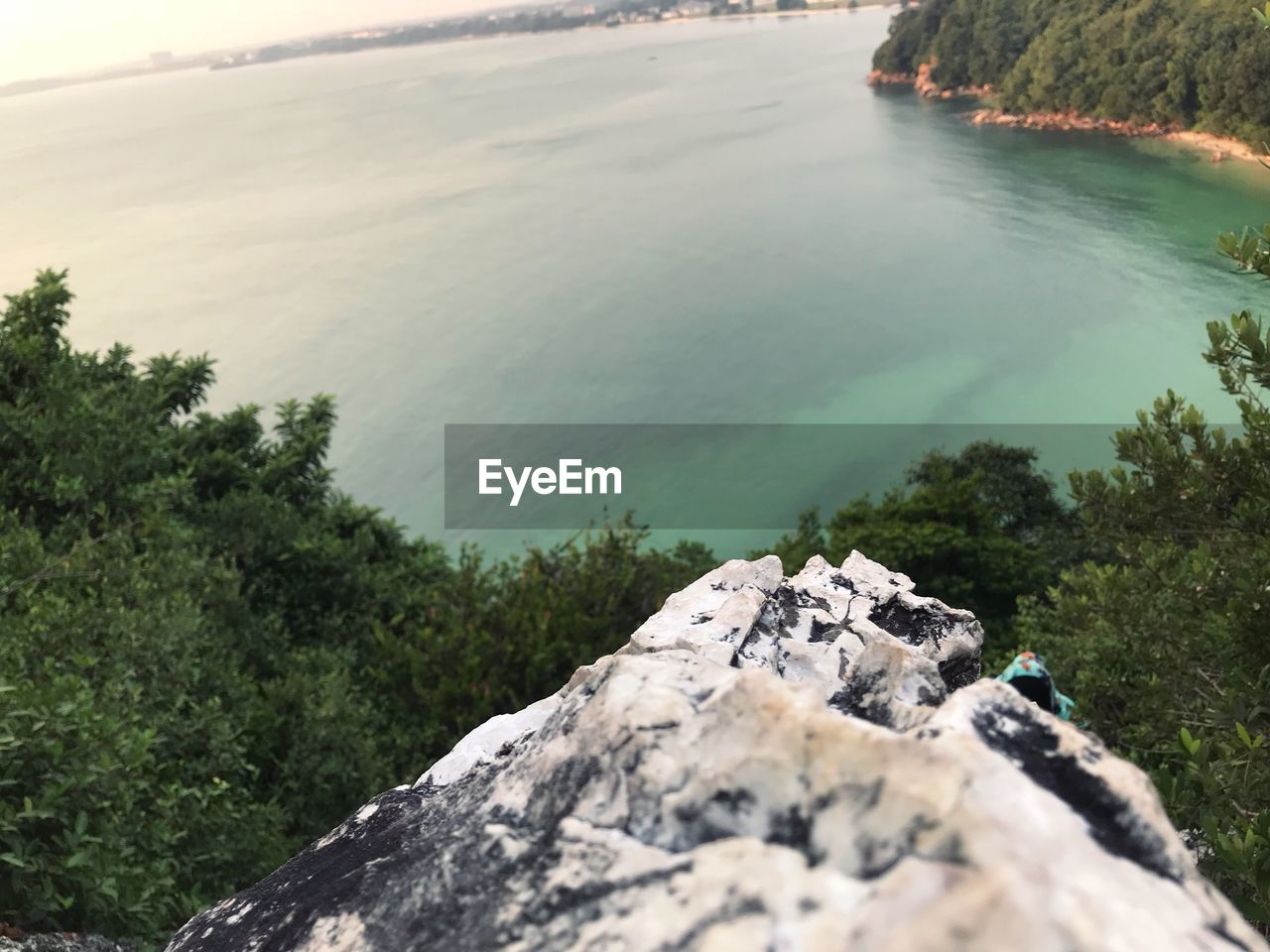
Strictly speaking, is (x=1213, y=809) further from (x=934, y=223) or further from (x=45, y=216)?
(x=45, y=216)

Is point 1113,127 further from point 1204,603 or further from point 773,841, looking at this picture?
point 773,841

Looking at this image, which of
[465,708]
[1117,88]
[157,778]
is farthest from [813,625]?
Answer: [1117,88]

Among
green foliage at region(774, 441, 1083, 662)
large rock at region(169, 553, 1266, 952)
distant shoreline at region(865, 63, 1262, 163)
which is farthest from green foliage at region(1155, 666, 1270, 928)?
distant shoreline at region(865, 63, 1262, 163)

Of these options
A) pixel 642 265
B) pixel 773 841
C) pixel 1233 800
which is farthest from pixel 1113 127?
pixel 773 841

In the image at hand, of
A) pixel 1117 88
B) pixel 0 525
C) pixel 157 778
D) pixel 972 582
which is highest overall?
pixel 1117 88

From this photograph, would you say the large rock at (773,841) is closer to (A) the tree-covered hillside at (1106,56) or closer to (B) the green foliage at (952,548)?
(B) the green foliage at (952,548)

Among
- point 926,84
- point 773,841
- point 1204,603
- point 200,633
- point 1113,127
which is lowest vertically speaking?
point 200,633
